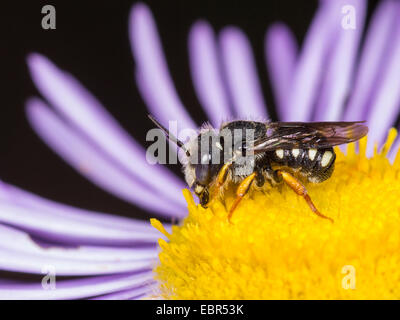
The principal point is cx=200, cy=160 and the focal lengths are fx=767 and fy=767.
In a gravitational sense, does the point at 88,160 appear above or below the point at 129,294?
above

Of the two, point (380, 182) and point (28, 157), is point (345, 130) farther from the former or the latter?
point (28, 157)

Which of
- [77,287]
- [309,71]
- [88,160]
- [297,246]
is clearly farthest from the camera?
[309,71]

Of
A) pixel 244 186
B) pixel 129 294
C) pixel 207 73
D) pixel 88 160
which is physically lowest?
pixel 129 294

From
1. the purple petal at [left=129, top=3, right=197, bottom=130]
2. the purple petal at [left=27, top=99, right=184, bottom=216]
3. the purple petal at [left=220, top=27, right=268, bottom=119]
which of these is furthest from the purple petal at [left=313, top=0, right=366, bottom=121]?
the purple petal at [left=27, top=99, right=184, bottom=216]

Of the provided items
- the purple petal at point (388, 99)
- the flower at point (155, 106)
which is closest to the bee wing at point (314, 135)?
the flower at point (155, 106)

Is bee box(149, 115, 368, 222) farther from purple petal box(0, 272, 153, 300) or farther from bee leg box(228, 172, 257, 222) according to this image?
purple petal box(0, 272, 153, 300)

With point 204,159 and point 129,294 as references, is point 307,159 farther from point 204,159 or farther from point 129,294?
point 129,294

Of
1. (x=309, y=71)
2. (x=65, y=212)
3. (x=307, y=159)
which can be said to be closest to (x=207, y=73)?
(x=309, y=71)

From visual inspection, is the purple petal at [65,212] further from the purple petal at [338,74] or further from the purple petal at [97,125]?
the purple petal at [338,74]
